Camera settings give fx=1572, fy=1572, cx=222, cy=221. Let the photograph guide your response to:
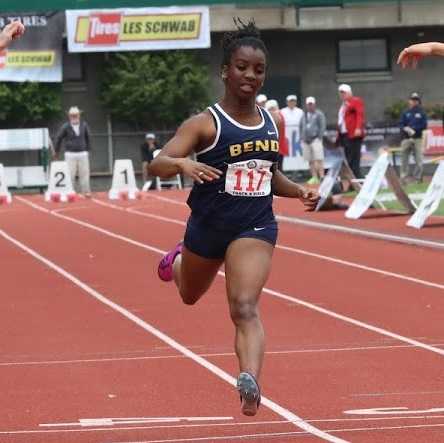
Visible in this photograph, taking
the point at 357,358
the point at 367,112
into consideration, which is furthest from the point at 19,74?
the point at 357,358

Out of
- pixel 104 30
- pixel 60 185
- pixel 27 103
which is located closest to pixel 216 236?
pixel 60 185

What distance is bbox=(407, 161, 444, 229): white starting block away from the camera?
21531 mm

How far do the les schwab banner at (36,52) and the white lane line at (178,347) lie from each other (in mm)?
22226

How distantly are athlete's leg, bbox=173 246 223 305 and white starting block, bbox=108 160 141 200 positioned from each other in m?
25.1

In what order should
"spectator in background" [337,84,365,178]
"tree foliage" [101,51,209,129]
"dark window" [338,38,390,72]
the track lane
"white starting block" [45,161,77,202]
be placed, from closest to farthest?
the track lane < "spectator in background" [337,84,365,178] < "white starting block" [45,161,77,202] < "tree foliage" [101,51,209,129] < "dark window" [338,38,390,72]

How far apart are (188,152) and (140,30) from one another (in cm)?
3503

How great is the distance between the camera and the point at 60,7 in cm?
2231

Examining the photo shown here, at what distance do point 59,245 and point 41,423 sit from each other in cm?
1299

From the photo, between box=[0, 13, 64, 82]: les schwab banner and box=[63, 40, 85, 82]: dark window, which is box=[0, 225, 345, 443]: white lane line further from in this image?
box=[63, 40, 85, 82]: dark window

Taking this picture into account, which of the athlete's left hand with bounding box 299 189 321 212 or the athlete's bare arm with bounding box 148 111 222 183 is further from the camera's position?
the athlete's left hand with bounding box 299 189 321 212

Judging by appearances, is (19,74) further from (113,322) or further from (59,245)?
(113,322)

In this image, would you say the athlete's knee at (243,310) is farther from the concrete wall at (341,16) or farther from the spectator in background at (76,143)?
the concrete wall at (341,16)

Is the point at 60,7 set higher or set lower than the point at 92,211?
higher

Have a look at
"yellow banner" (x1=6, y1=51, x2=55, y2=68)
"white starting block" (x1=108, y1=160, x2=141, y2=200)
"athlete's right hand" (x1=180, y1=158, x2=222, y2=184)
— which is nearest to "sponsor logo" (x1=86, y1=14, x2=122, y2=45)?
"yellow banner" (x1=6, y1=51, x2=55, y2=68)
